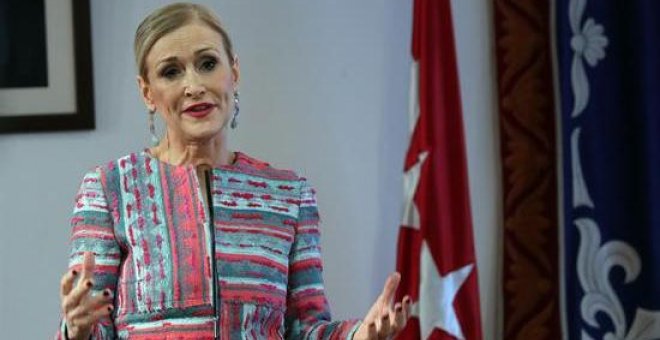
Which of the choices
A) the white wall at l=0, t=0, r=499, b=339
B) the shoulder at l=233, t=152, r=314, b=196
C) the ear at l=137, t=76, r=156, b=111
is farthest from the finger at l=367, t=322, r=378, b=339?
the white wall at l=0, t=0, r=499, b=339

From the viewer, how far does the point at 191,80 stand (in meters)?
1.27

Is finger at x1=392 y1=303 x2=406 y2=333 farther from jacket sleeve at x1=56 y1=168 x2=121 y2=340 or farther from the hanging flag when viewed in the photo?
the hanging flag

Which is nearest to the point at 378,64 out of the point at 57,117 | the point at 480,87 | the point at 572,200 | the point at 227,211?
the point at 480,87

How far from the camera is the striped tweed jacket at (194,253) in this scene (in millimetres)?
1227

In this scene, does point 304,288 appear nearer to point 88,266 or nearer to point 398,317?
point 398,317

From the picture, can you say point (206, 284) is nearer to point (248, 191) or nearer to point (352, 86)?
point (248, 191)

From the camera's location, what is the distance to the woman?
1.23 meters

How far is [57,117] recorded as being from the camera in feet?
A: 6.27

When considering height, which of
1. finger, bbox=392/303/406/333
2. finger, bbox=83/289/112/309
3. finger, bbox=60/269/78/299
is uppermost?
finger, bbox=60/269/78/299

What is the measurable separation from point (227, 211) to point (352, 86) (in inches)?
33.0

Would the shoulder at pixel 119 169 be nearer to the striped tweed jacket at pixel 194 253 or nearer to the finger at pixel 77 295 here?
the striped tweed jacket at pixel 194 253

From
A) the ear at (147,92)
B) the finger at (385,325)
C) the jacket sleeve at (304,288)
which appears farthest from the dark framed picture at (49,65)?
the finger at (385,325)

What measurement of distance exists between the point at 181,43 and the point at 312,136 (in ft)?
2.60

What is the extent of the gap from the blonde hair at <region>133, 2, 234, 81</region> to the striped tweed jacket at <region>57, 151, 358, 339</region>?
16 centimetres
